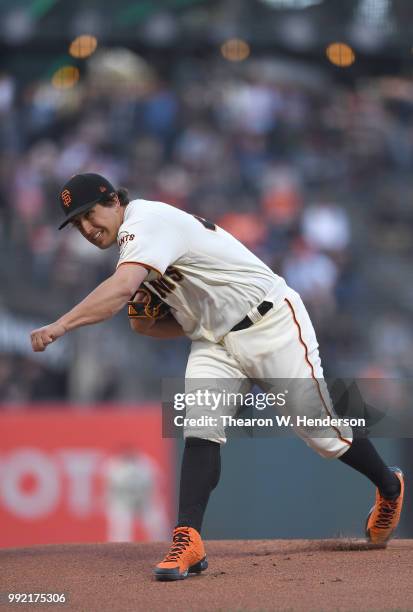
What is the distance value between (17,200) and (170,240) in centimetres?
743

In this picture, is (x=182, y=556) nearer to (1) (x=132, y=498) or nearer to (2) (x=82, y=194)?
(2) (x=82, y=194)

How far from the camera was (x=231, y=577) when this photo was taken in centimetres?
441

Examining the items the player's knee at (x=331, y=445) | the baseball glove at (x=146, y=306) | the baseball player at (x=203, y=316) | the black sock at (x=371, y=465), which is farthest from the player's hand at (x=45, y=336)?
the black sock at (x=371, y=465)

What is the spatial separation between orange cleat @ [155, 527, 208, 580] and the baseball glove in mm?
977

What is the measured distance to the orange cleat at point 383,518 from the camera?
16.4ft

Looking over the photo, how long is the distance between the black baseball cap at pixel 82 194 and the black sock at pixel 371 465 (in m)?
1.55

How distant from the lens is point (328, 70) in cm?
1456

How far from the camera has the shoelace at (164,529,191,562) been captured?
14.2ft

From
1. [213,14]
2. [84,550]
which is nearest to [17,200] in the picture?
[213,14]

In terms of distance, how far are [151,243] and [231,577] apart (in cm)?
140

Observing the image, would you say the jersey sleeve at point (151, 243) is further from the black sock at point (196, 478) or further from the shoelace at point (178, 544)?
the shoelace at point (178, 544)

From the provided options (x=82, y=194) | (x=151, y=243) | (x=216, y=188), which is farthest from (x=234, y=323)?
(x=216, y=188)

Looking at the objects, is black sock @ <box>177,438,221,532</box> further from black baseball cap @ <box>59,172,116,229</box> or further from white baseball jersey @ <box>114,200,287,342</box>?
black baseball cap @ <box>59,172,116,229</box>

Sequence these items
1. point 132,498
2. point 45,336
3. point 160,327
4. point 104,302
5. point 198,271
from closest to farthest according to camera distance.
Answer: point 45,336
point 104,302
point 198,271
point 160,327
point 132,498
